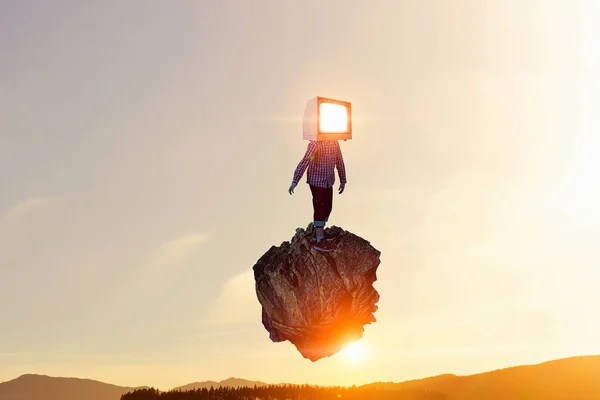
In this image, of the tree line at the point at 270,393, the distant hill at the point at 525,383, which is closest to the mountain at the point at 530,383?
the distant hill at the point at 525,383

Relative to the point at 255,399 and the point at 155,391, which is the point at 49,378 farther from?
the point at 255,399

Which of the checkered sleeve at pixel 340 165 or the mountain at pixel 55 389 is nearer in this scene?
the checkered sleeve at pixel 340 165

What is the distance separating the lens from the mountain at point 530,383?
21.0m

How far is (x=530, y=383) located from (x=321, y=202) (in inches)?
437

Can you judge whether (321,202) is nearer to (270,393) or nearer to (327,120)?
(327,120)

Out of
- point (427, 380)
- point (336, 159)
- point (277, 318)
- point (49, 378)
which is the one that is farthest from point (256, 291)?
point (49, 378)

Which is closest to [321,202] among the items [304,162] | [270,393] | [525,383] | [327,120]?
[304,162]

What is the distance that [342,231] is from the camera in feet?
53.2

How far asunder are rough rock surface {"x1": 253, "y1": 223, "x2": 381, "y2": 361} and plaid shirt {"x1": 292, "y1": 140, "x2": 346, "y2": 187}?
136 cm

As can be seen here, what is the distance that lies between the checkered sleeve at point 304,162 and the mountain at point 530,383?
842cm

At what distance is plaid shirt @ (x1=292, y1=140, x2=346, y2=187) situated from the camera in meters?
15.3

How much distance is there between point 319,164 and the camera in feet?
50.5

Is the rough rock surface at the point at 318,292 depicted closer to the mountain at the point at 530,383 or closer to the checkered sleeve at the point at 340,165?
the checkered sleeve at the point at 340,165

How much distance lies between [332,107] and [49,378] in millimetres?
22121
